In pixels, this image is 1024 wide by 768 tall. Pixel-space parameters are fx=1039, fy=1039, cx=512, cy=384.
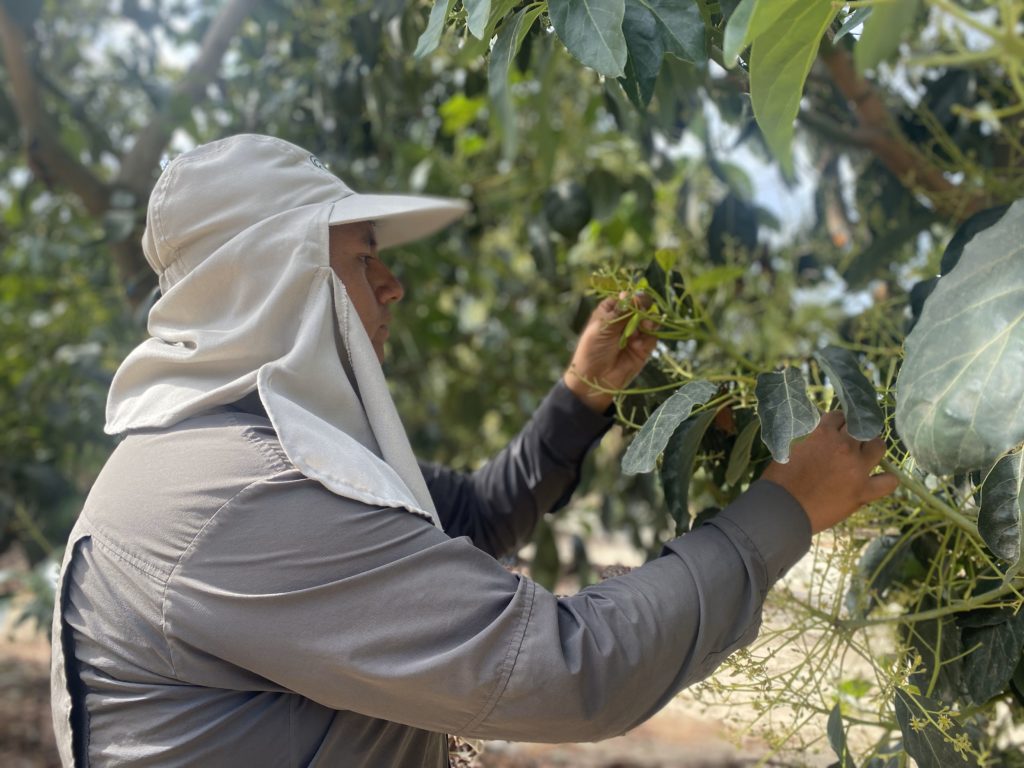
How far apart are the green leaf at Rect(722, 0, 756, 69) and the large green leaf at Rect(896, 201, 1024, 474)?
29cm

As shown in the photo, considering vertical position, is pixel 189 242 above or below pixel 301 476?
above

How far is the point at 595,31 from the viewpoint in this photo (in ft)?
3.27

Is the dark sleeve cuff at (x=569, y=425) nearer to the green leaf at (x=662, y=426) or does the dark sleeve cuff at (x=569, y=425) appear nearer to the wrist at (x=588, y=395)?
the wrist at (x=588, y=395)

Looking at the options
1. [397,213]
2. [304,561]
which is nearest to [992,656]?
[304,561]

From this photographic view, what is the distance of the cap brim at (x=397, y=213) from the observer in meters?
1.28

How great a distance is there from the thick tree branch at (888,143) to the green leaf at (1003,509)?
3.88 ft

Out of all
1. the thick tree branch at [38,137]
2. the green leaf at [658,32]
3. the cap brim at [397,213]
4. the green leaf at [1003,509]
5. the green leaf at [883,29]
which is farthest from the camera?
the thick tree branch at [38,137]

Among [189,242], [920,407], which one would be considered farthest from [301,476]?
[920,407]

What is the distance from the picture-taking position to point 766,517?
113 cm

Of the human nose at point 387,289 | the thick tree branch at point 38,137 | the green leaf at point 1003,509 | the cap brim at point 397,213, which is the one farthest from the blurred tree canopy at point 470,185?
the green leaf at point 1003,509

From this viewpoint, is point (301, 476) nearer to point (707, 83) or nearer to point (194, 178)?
point (194, 178)

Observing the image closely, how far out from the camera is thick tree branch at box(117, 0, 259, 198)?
9.47 feet

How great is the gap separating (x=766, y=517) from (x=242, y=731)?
1.99 feet

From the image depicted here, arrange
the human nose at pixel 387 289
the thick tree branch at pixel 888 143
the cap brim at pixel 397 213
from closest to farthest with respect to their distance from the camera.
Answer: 1. the cap brim at pixel 397 213
2. the human nose at pixel 387 289
3. the thick tree branch at pixel 888 143
